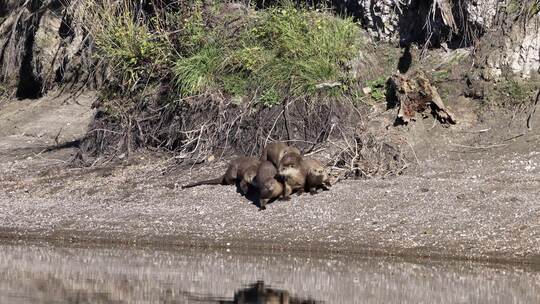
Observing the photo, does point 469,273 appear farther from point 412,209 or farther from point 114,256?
point 114,256

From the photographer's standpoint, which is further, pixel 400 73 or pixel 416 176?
pixel 400 73

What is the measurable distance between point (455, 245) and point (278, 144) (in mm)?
2817

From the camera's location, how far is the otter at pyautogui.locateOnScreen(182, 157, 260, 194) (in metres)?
14.0

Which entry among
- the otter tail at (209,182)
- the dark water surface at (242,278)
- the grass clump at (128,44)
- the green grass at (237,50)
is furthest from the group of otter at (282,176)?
the grass clump at (128,44)

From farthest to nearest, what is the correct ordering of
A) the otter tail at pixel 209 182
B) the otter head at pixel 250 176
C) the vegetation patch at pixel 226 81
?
the vegetation patch at pixel 226 81
the otter tail at pixel 209 182
the otter head at pixel 250 176

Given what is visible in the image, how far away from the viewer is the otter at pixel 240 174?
553 inches

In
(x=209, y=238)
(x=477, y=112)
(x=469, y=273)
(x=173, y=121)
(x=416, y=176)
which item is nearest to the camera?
(x=469, y=273)

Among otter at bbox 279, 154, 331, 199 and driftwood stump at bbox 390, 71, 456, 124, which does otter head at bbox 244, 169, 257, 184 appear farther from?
driftwood stump at bbox 390, 71, 456, 124

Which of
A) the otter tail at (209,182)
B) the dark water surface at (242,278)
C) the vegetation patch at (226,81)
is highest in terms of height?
the vegetation patch at (226,81)

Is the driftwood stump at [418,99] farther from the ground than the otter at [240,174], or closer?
farther from the ground

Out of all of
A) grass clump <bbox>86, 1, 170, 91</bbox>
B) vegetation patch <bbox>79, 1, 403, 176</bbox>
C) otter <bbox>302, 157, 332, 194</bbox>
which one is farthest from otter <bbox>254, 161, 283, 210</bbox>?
grass clump <bbox>86, 1, 170, 91</bbox>

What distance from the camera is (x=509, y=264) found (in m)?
11.7

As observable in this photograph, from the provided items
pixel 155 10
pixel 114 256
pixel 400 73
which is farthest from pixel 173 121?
pixel 114 256

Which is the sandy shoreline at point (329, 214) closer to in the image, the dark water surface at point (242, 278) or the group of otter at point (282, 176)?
the group of otter at point (282, 176)
